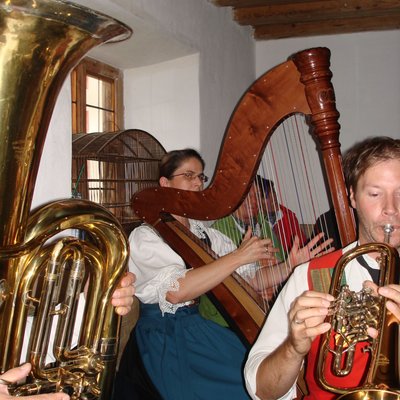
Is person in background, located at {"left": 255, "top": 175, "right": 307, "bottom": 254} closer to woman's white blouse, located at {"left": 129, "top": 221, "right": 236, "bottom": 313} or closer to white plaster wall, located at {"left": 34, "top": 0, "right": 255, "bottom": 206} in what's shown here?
woman's white blouse, located at {"left": 129, "top": 221, "right": 236, "bottom": 313}

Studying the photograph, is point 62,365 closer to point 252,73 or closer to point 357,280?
point 357,280

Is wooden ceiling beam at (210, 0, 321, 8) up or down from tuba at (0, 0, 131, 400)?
up

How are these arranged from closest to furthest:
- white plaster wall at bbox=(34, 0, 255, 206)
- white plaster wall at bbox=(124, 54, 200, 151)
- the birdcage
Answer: white plaster wall at bbox=(34, 0, 255, 206)
the birdcage
white plaster wall at bbox=(124, 54, 200, 151)

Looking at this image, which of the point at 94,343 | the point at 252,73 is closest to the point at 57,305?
the point at 94,343

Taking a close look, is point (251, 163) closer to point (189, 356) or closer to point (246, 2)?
point (189, 356)

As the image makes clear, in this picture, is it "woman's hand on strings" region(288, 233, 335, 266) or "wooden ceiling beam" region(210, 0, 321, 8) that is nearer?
"woman's hand on strings" region(288, 233, 335, 266)

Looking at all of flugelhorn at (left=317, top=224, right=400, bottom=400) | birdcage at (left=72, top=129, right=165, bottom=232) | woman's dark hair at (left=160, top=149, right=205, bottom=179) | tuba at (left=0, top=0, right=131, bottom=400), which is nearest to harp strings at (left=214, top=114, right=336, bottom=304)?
woman's dark hair at (left=160, top=149, right=205, bottom=179)

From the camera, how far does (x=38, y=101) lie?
876mm

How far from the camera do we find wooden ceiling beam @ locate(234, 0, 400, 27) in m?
3.56

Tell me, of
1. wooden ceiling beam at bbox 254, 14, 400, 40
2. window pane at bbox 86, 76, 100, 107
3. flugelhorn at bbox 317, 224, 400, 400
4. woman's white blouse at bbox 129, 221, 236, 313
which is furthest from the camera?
wooden ceiling beam at bbox 254, 14, 400, 40

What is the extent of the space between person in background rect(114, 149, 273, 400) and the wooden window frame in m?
1.06

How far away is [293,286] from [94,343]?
500 millimetres

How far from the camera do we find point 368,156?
4.25 ft

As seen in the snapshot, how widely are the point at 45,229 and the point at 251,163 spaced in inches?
30.1
